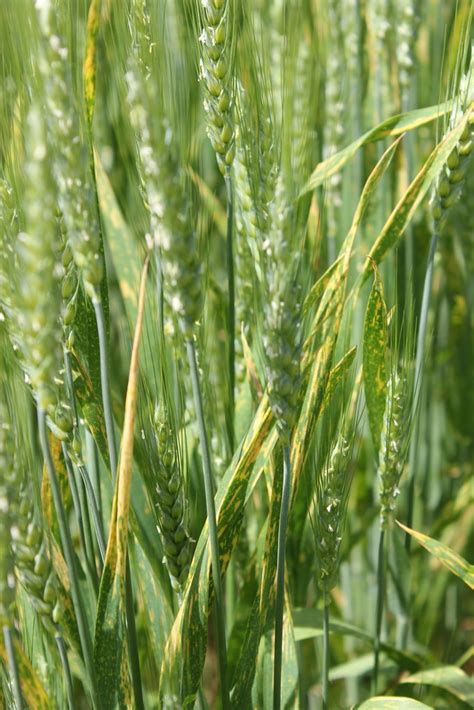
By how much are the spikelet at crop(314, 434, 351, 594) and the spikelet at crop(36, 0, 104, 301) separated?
0.29 m

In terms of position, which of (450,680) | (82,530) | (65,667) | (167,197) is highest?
(167,197)

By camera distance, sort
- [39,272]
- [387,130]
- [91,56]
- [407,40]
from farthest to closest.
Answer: [407,40] < [387,130] < [91,56] < [39,272]

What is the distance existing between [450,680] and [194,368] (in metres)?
0.59

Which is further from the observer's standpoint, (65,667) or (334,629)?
(334,629)

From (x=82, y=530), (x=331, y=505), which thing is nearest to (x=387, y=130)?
(x=331, y=505)

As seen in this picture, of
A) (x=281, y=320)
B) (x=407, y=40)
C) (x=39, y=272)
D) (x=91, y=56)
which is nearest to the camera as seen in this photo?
(x=39, y=272)

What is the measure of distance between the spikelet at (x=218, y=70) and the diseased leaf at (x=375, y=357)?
0.21 metres

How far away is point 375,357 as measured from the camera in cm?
89

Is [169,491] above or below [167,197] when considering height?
below

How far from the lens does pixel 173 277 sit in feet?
2.02

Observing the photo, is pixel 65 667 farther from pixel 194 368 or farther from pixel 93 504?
pixel 194 368

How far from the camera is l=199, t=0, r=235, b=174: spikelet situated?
82 centimetres

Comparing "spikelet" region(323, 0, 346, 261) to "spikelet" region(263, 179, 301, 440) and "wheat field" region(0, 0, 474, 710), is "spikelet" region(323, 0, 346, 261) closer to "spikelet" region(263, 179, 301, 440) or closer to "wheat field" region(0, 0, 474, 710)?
"wheat field" region(0, 0, 474, 710)

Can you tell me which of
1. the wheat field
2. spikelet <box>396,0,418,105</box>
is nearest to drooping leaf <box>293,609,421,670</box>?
the wheat field
